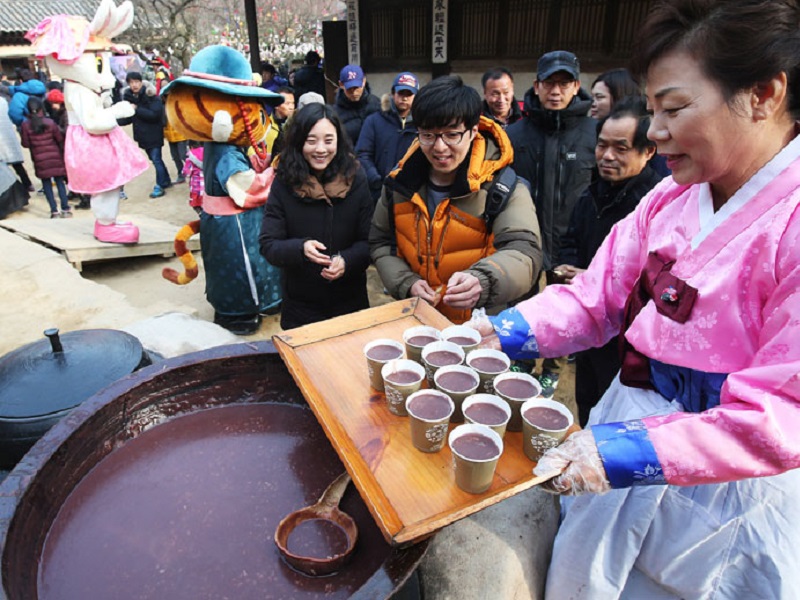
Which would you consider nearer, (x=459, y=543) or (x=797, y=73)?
(x=797, y=73)

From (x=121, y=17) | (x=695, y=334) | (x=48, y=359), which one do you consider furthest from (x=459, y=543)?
(x=121, y=17)

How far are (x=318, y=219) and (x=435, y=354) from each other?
1.66 meters

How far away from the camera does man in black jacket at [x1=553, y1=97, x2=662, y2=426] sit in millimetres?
2588

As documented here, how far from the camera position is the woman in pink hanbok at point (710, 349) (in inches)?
40.9

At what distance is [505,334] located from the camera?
167cm

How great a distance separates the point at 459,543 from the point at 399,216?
4.97ft

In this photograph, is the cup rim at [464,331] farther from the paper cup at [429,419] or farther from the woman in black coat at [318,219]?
the woman in black coat at [318,219]

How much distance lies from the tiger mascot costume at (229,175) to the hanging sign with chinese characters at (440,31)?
4726mm

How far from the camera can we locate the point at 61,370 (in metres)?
2.03

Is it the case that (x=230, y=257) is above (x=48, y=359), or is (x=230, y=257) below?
below

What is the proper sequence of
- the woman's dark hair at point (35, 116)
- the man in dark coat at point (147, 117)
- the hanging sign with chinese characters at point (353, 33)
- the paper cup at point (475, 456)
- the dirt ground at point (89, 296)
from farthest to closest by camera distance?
the man in dark coat at point (147, 117) → the hanging sign with chinese characters at point (353, 33) → the woman's dark hair at point (35, 116) → the dirt ground at point (89, 296) → the paper cup at point (475, 456)

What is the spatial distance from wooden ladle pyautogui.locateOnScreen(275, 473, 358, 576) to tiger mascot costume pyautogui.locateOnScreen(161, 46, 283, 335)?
3.29 metres

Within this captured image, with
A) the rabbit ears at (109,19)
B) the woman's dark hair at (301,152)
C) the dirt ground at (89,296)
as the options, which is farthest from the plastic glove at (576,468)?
the rabbit ears at (109,19)

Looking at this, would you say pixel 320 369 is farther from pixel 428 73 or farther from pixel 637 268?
pixel 428 73
